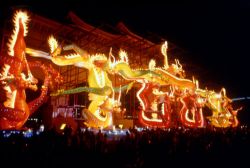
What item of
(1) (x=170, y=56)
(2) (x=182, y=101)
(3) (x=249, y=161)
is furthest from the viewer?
(1) (x=170, y=56)

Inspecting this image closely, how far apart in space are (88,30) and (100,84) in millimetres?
3438

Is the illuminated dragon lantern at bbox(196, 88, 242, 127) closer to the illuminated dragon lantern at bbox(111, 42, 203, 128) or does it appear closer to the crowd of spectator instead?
the illuminated dragon lantern at bbox(111, 42, 203, 128)

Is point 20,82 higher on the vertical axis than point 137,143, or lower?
higher

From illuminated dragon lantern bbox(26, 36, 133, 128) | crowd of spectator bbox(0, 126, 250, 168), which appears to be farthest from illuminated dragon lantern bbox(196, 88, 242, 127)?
crowd of spectator bbox(0, 126, 250, 168)

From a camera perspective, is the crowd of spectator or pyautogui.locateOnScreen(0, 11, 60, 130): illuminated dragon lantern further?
pyautogui.locateOnScreen(0, 11, 60, 130): illuminated dragon lantern

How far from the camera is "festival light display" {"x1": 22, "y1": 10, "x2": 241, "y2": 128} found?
10484 millimetres

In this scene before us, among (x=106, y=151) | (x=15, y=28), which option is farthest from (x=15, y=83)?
(x=106, y=151)

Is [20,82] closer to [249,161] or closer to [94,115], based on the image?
[94,115]

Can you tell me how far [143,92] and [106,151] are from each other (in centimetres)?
783

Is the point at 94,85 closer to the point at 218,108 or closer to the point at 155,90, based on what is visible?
the point at 155,90

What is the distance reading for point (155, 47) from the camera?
53.7 feet

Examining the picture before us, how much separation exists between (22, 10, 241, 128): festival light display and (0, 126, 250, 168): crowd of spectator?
4.08 metres

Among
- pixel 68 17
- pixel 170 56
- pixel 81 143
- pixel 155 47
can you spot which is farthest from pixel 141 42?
pixel 81 143

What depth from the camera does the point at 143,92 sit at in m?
12.9
